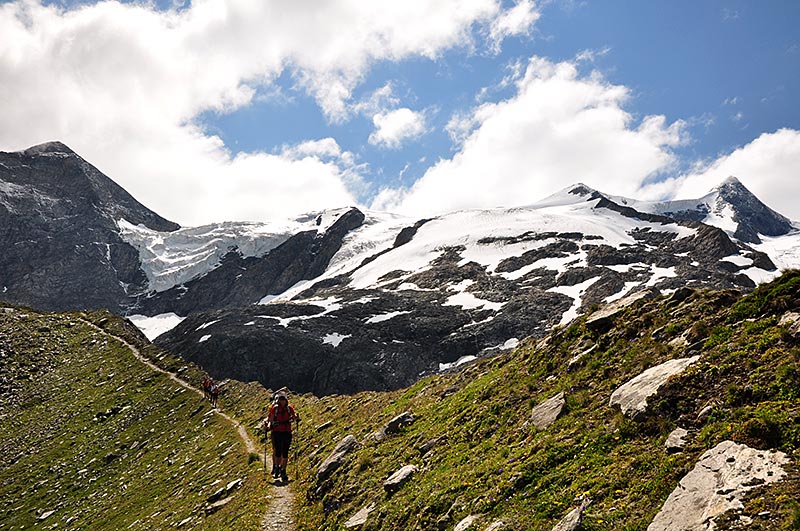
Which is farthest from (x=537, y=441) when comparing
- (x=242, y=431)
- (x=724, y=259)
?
(x=724, y=259)

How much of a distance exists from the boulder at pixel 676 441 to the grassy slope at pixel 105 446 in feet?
39.8

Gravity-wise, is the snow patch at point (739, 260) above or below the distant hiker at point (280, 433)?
above

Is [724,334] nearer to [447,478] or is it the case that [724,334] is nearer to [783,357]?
[783,357]

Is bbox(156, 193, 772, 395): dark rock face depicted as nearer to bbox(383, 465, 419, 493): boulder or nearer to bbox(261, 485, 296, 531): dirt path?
bbox(261, 485, 296, 531): dirt path

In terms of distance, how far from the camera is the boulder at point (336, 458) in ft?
58.9

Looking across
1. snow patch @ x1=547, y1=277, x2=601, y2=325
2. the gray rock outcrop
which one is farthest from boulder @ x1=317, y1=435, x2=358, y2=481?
snow patch @ x1=547, y1=277, x2=601, y2=325

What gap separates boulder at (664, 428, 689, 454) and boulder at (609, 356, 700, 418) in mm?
1081

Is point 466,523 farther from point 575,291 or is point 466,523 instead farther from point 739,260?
point 739,260

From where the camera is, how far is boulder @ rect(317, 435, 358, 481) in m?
18.0

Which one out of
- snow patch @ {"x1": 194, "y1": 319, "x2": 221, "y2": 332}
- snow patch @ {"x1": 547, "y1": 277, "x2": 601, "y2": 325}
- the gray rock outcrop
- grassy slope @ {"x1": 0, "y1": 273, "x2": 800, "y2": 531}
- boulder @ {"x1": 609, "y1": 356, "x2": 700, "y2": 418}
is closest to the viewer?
grassy slope @ {"x1": 0, "y1": 273, "x2": 800, "y2": 531}

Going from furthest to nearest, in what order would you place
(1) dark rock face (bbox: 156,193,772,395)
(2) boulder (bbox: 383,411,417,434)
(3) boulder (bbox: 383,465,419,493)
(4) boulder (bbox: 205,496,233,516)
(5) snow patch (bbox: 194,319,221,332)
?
(5) snow patch (bbox: 194,319,221,332) → (1) dark rock face (bbox: 156,193,772,395) → (2) boulder (bbox: 383,411,417,434) → (4) boulder (bbox: 205,496,233,516) → (3) boulder (bbox: 383,465,419,493)

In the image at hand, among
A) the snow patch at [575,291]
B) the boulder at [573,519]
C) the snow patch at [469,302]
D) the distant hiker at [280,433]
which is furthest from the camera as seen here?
the snow patch at [469,302]

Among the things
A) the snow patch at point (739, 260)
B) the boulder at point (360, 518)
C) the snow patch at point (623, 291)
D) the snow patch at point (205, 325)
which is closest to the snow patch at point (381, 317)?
the snow patch at point (205, 325)

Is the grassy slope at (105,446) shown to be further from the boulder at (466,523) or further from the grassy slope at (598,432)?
the boulder at (466,523)
